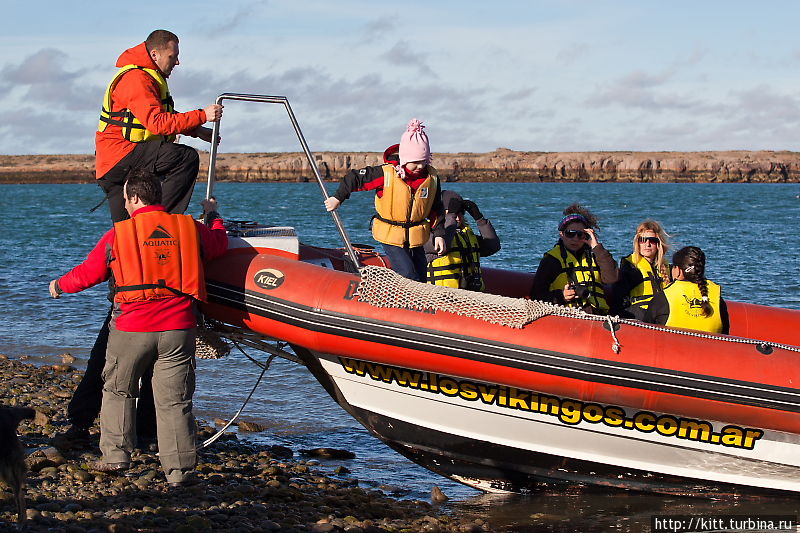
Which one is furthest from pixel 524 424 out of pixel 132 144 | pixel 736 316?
pixel 132 144

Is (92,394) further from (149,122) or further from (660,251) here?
(660,251)

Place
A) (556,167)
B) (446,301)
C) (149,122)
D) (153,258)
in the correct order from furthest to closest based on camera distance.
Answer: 1. (556,167)
2. (446,301)
3. (149,122)
4. (153,258)

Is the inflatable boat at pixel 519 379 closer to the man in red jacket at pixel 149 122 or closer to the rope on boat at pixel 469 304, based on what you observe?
the rope on boat at pixel 469 304

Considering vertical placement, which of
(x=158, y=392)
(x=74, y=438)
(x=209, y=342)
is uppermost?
(x=209, y=342)

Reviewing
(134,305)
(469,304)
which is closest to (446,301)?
(469,304)

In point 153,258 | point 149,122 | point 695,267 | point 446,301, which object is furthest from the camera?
point 695,267

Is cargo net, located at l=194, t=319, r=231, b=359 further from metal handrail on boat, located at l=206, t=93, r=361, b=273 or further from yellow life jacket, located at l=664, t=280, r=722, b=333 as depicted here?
yellow life jacket, located at l=664, t=280, r=722, b=333

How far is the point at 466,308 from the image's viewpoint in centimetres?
491

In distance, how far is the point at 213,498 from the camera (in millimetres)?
4551

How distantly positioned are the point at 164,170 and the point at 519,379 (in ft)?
6.89

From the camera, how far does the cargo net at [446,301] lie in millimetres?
4871

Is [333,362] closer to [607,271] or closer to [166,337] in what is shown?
[166,337]

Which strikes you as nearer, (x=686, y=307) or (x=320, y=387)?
(x=686, y=307)

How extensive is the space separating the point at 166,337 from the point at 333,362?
1121 millimetres
